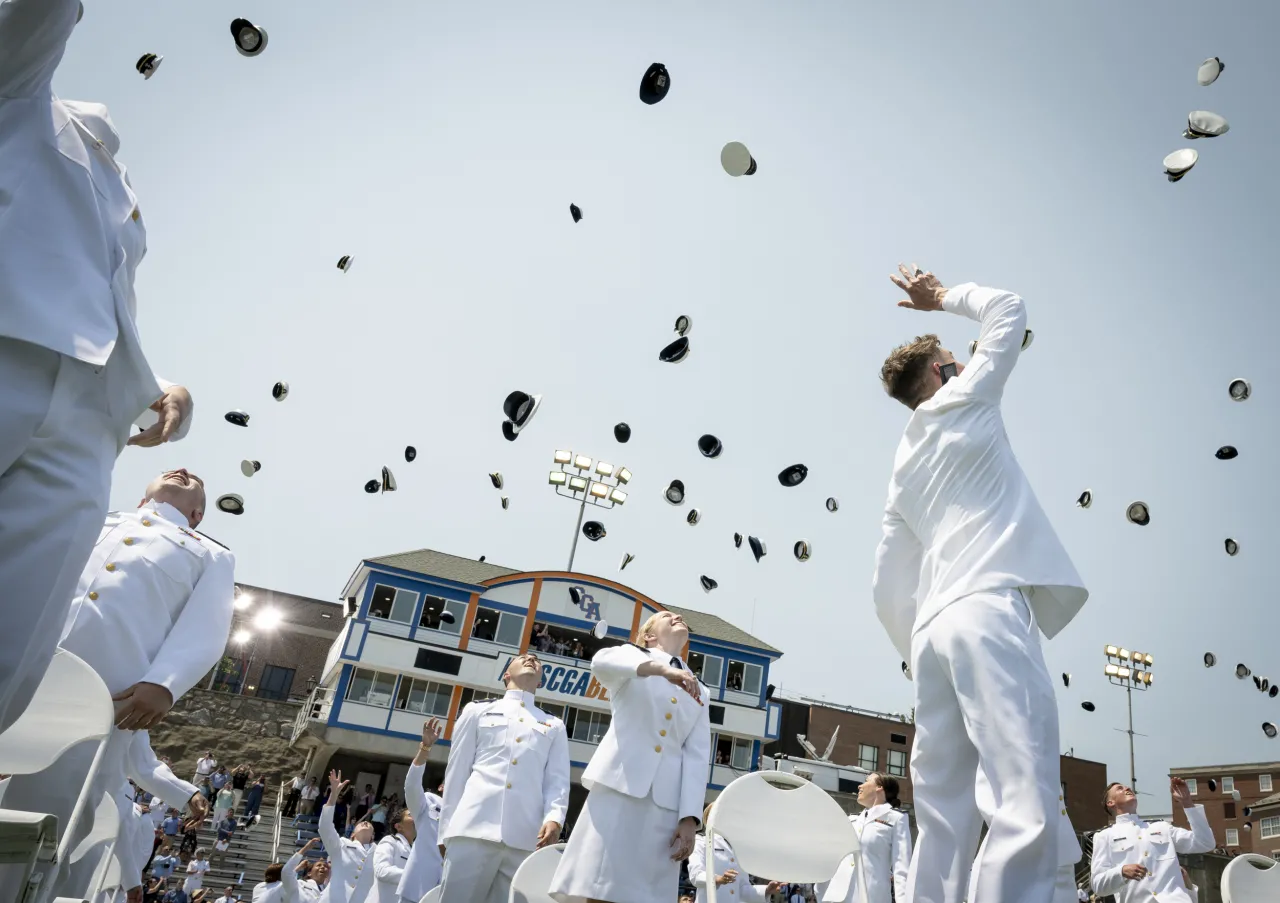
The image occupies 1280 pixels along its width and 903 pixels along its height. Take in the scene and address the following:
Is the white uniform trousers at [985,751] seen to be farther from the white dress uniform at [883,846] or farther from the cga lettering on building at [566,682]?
the cga lettering on building at [566,682]

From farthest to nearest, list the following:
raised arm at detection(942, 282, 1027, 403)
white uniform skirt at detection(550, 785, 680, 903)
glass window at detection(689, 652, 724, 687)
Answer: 1. glass window at detection(689, 652, 724, 687)
2. white uniform skirt at detection(550, 785, 680, 903)
3. raised arm at detection(942, 282, 1027, 403)

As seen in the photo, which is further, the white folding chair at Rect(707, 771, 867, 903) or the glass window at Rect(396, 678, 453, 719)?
the glass window at Rect(396, 678, 453, 719)

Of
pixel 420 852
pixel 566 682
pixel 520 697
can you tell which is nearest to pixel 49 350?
pixel 520 697

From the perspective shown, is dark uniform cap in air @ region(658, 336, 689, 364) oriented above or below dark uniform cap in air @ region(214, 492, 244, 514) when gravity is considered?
above

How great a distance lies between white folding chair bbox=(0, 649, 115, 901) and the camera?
2.77m

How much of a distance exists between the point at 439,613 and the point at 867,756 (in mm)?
29725

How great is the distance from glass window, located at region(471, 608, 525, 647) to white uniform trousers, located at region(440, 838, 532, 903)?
113 ft

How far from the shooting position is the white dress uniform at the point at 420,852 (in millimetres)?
7406

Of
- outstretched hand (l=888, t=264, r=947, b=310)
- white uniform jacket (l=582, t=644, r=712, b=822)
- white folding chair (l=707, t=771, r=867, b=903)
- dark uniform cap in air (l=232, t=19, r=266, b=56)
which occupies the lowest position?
white folding chair (l=707, t=771, r=867, b=903)

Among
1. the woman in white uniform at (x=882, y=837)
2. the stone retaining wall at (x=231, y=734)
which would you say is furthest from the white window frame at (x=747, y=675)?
the woman in white uniform at (x=882, y=837)

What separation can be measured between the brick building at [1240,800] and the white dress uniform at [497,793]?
68.9 m

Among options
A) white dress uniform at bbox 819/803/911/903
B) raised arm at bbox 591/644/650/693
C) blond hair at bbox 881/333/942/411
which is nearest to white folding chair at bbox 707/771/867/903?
raised arm at bbox 591/644/650/693

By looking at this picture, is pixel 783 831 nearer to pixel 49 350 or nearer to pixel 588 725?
pixel 49 350

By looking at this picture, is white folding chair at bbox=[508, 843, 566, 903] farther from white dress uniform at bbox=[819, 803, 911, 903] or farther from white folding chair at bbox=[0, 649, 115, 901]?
white dress uniform at bbox=[819, 803, 911, 903]
